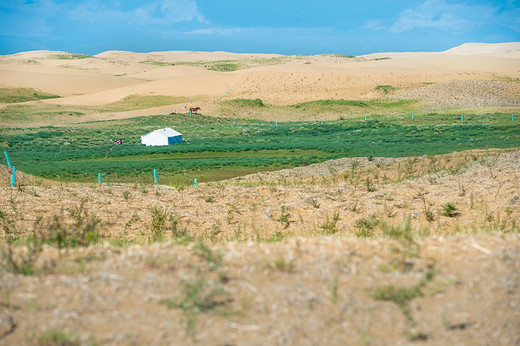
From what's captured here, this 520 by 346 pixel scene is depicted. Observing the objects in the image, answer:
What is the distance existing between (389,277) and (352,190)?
13.1 meters

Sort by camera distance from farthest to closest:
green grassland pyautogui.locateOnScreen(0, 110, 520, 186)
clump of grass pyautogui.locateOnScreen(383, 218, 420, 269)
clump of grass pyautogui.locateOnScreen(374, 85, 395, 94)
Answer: clump of grass pyautogui.locateOnScreen(374, 85, 395, 94)
green grassland pyautogui.locateOnScreen(0, 110, 520, 186)
clump of grass pyautogui.locateOnScreen(383, 218, 420, 269)

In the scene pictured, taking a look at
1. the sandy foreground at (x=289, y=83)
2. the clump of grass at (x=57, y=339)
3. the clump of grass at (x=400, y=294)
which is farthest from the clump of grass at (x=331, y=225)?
the sandy foreground at (x=289, y=83)

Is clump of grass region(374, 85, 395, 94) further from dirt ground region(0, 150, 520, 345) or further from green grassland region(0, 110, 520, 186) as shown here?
dirt ground region(0, 150, 520, 345)

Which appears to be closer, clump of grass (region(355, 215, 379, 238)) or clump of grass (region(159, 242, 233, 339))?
clump of grass (region(159, 242, 233, 339))

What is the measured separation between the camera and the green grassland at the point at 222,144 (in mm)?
37250

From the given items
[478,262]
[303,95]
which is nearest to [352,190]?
[478,262]

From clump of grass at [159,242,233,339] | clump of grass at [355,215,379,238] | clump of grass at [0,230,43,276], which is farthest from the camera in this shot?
clump of grass at [355,215,379,238]

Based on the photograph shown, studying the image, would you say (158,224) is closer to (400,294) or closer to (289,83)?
(400,294)

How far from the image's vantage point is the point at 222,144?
5516cm

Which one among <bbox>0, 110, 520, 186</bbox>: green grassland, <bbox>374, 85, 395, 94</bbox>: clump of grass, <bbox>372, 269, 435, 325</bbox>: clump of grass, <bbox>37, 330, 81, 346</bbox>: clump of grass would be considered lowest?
<bbox>0, 110, 520, 186</bbox>: green grassland

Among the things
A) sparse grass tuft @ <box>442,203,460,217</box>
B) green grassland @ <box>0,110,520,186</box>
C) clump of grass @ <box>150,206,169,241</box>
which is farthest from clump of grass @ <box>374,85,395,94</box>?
clump of grass @ <box>150,206,169,241</box>

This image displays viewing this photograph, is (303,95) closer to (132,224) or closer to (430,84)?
(430,84)

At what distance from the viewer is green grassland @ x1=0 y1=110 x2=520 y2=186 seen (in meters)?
37.2

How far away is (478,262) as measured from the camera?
656 centimetres
